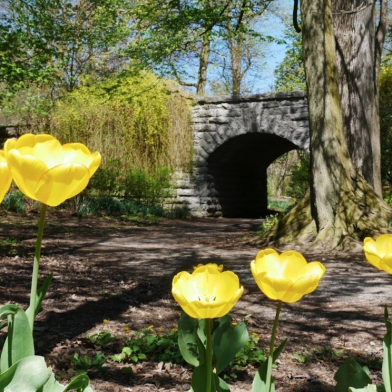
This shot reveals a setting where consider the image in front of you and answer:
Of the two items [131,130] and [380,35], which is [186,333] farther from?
[131,130]

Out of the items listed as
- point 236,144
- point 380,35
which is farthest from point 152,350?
point 236,144

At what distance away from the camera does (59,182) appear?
2.88 ft

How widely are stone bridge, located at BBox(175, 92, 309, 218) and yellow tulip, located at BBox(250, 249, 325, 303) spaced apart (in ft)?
40.5

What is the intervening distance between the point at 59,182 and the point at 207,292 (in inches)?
11.3

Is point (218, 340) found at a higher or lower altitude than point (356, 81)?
lower

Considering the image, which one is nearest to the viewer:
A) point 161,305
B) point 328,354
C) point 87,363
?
point 87,363

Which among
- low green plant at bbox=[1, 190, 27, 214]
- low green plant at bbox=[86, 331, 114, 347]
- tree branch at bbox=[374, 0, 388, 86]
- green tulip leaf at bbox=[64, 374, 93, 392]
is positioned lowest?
low green plant at bbox=[86, 331, 114, 347]

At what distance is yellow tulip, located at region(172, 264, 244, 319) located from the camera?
2.74 ft

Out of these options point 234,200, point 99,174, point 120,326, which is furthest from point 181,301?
point 234,200

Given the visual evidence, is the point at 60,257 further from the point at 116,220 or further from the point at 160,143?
the point at 160,143

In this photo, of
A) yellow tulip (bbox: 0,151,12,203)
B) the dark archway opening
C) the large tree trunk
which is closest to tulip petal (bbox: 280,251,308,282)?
yellow tulip (bbox: 0,151,12,203)

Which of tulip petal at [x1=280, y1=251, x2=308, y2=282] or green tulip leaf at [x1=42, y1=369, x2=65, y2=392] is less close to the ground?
tulip petal at [x1=280, y1=251, x2=308, y2=282]

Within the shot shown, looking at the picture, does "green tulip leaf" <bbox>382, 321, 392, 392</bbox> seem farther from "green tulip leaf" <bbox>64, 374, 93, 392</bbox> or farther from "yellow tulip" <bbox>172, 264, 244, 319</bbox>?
"green tulip leaf" <bbox>64, 374, 93, 392</bbox>

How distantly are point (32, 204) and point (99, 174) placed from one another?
2434mm
